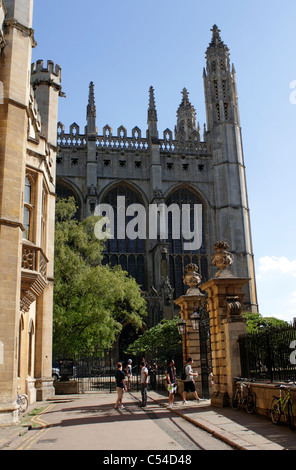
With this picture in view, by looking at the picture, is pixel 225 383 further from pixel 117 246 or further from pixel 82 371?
pixel 117 246

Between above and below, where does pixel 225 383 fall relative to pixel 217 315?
below

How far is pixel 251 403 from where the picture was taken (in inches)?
387

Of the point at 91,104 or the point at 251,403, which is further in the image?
the point at 91,104

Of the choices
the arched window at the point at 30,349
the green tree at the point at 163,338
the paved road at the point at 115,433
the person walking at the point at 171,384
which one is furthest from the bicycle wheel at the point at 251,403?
the green tree at the point at 163,338

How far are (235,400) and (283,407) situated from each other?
2.85 meters

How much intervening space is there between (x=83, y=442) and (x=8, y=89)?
8.29m

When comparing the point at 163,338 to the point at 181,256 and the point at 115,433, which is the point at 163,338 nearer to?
the point at 115,433

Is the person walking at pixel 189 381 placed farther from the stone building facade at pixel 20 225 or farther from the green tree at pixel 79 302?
the green tree at pixel 79 302

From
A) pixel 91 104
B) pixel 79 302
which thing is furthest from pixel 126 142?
pixel 79 302

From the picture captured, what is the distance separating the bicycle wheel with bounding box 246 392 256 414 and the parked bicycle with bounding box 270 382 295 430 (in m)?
1.27

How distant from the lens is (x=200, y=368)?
47.5ft

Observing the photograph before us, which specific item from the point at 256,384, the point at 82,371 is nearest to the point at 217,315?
the point at 256,384

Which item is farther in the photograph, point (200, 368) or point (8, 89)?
point (200, 368)

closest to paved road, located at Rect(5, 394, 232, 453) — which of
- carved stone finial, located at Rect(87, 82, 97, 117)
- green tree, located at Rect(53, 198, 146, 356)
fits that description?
green tree, located at Rect(53, 198, 146, 356)
